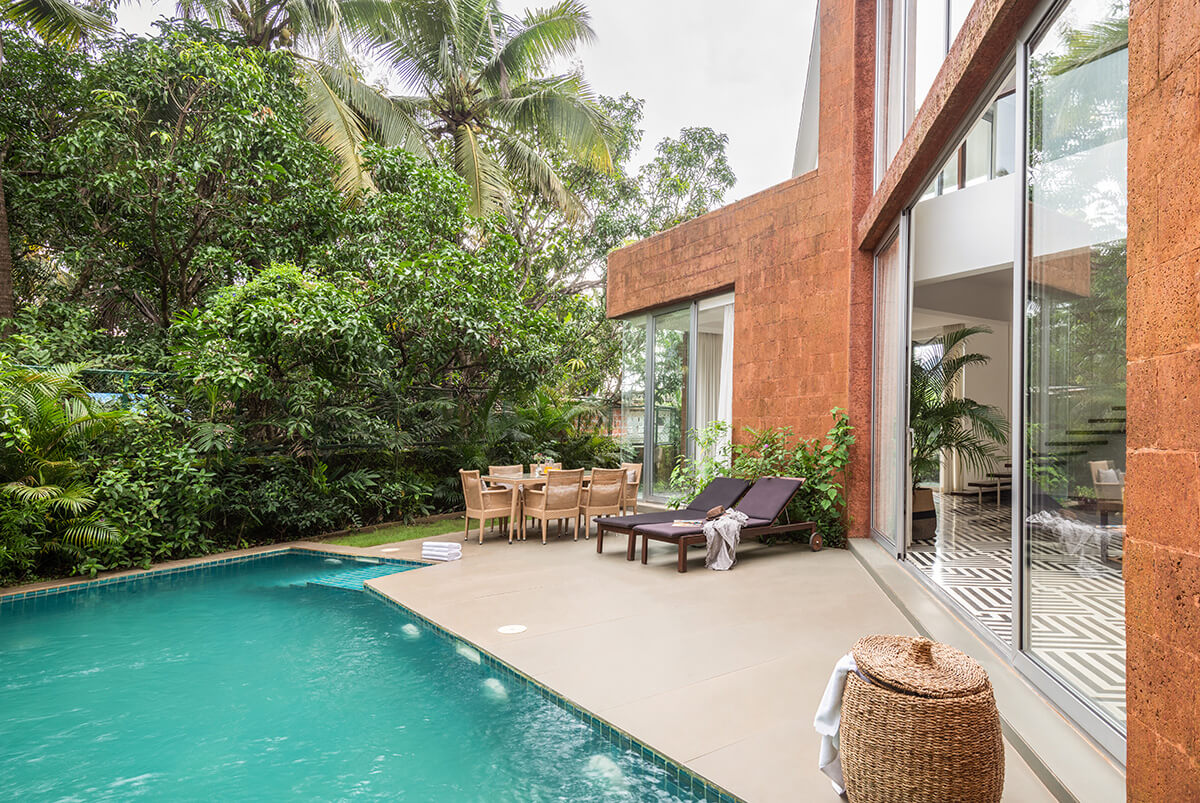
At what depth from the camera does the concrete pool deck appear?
9.00 ft

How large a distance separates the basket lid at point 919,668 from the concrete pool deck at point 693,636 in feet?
1.57

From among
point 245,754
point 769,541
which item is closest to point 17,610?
point 245,754

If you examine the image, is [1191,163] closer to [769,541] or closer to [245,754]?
[245,754]

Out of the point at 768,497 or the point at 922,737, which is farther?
the point at 768,497

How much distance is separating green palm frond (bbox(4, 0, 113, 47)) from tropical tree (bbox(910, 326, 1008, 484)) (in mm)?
12313

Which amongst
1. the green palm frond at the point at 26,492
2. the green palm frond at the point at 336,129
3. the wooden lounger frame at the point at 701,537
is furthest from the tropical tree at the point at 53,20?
the wooden lounger frame at the point at 701,537

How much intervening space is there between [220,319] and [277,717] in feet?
17.6

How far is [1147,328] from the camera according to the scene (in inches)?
70.3

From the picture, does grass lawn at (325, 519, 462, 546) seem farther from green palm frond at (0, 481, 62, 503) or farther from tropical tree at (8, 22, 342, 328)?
tropical tree at (8, 22, 342, 328)

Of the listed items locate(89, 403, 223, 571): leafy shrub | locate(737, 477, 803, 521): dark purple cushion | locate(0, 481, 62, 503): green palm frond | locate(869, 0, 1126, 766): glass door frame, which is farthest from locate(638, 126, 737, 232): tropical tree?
locate(869, 0, 1126, 766): glass door frame

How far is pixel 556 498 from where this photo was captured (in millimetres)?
7918

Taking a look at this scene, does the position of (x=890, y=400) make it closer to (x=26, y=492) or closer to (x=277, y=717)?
(x=277, y=717)

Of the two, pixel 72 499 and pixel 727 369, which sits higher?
pixel 727 369

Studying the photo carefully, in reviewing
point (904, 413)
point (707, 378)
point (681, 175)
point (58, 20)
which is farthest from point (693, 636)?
point (681, 175)
